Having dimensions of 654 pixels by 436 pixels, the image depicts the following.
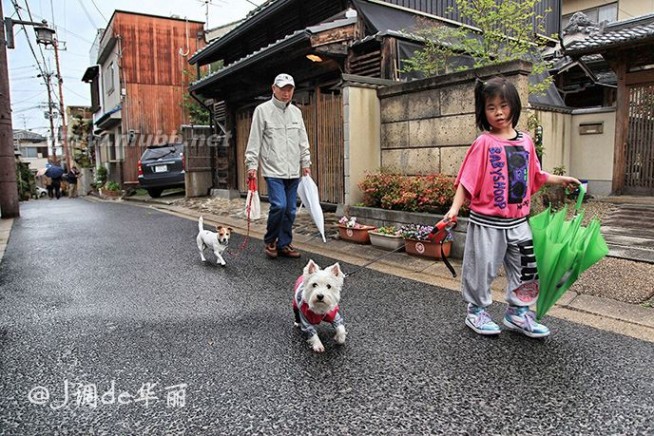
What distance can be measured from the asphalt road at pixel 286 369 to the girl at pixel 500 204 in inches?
11.3

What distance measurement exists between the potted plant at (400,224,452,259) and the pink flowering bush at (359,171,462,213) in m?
0.41

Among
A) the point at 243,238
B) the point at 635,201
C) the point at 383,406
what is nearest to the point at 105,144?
the point at 243,238

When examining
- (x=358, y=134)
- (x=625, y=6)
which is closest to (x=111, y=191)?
(x=358, y=134)

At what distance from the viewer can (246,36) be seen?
12.6m

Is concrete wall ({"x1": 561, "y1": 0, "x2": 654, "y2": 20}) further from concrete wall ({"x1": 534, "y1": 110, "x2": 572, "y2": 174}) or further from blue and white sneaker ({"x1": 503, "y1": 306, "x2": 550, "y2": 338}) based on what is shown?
blue and white sneaker ({"x1": 503, "y1": 306, "x2": 550, "y2": 338})

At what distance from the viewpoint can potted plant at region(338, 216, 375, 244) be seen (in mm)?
6230

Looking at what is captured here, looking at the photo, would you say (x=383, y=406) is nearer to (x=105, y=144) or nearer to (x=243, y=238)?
(x=243, y=238)

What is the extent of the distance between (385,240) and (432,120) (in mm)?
2000

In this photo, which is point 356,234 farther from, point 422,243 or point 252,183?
point 252,183

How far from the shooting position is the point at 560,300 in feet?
12.6

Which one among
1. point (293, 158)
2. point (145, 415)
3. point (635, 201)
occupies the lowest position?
point (145, 415)

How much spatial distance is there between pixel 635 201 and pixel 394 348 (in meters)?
7.69

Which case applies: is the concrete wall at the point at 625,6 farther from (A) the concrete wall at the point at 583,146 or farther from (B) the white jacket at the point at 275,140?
(B) the white jacket at the point at 275,140

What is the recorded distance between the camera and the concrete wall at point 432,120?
5.98 m
